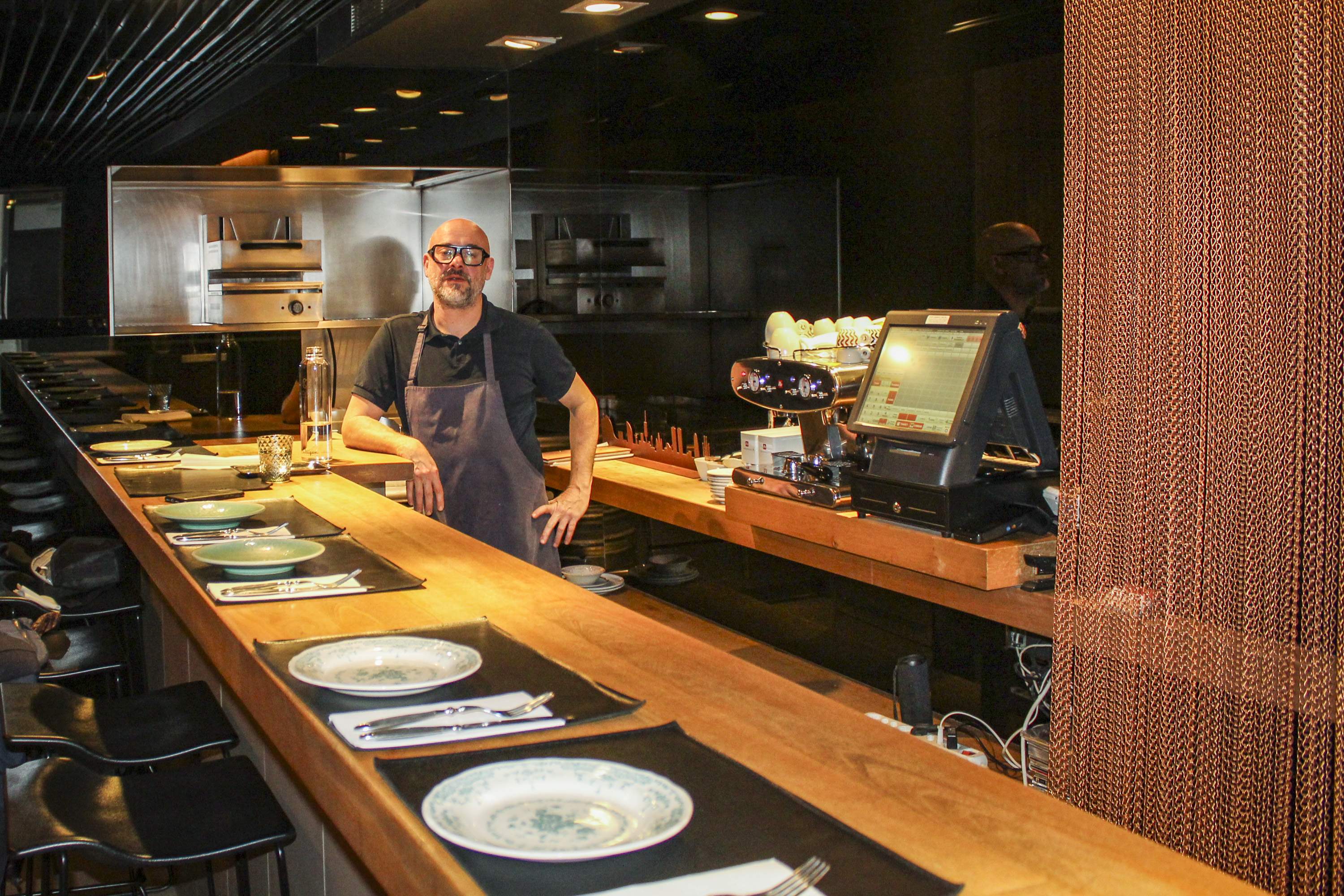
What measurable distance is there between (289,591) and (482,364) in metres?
1.68

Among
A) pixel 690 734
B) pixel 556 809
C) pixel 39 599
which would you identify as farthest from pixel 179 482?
pixel 556 809

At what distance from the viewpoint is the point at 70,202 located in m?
6.38

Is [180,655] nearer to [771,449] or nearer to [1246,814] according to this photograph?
[771,449]

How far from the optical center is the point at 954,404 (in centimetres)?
277

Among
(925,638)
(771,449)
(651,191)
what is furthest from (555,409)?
(925,638)

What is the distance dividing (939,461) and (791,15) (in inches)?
89.9

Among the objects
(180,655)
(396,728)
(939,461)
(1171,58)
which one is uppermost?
(1171,58)

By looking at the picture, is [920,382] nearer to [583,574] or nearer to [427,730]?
[427,730]

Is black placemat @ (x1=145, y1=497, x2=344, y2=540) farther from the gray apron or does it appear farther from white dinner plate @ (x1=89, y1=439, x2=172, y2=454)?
white dinner plate @ (x1=89, y1=439, x2=172, y2=454)

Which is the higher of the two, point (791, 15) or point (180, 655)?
point (791, 15)

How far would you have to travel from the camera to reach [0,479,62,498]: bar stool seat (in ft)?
19.4

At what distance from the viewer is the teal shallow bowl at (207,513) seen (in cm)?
289

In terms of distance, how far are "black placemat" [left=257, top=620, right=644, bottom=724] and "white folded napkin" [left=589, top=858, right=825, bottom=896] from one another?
44cm

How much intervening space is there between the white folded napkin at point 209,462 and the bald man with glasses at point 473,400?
441 mm
